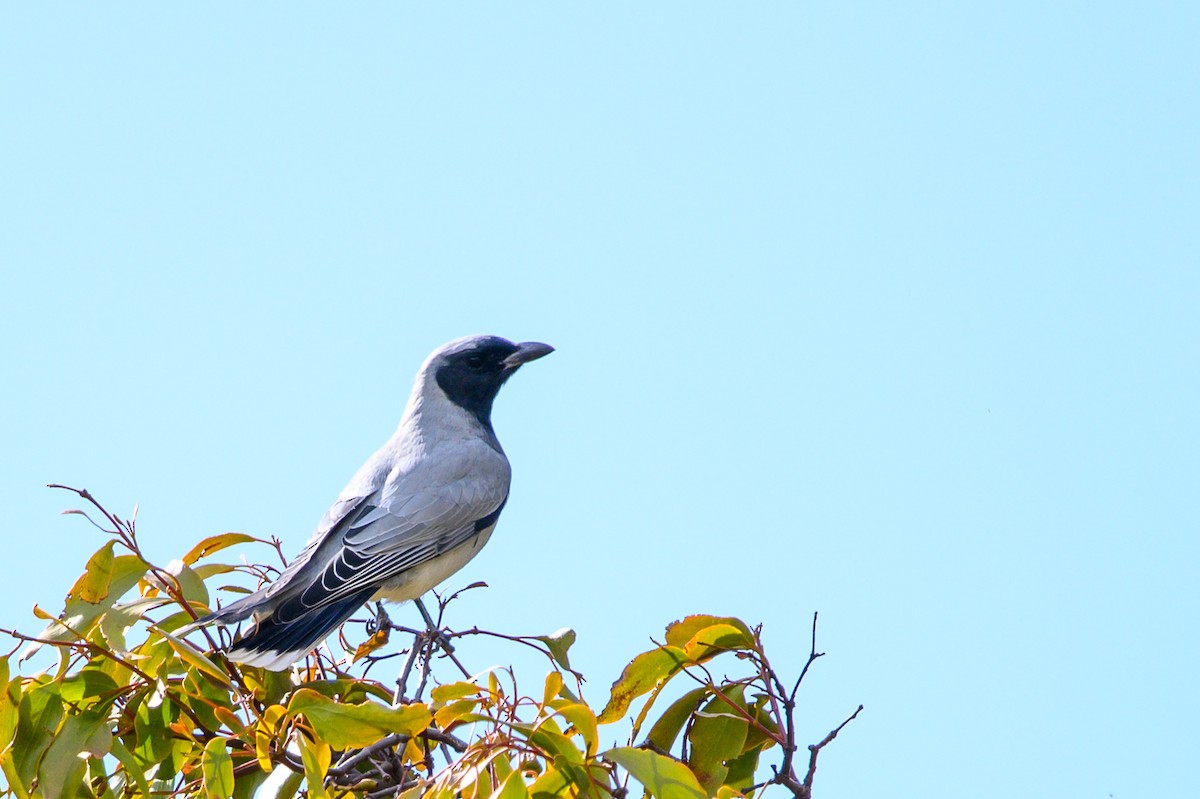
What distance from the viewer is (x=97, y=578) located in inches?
120

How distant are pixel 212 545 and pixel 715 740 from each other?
146 centimetres

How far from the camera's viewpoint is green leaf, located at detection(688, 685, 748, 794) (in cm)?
298

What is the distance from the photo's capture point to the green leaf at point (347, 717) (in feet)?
8.24

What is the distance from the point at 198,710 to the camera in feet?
10.1

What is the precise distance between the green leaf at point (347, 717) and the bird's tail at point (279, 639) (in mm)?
823

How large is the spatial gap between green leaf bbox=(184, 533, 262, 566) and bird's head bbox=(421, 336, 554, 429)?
6.94ft

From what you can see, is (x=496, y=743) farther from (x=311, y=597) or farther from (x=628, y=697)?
(x=311, y=597)

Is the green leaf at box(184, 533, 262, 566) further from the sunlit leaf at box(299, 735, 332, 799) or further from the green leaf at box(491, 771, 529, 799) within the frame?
the green leaf at box(491, 771, 529, 799)

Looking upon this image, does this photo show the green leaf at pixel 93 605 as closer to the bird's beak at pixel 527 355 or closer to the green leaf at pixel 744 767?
the green leaf at pixel 744 767

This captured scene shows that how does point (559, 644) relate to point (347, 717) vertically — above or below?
above

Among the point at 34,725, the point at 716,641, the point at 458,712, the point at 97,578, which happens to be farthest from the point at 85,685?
the point at 716,641

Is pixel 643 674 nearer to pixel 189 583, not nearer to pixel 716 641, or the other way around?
pixel 716 641

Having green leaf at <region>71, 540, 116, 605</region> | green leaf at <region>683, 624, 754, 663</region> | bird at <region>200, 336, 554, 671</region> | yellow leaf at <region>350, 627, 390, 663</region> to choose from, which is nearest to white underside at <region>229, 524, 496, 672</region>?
bird at <region>200, 336, 554, 671</region>

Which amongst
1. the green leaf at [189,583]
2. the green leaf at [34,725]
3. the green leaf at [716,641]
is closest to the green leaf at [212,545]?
the green leaf at [189,583]
